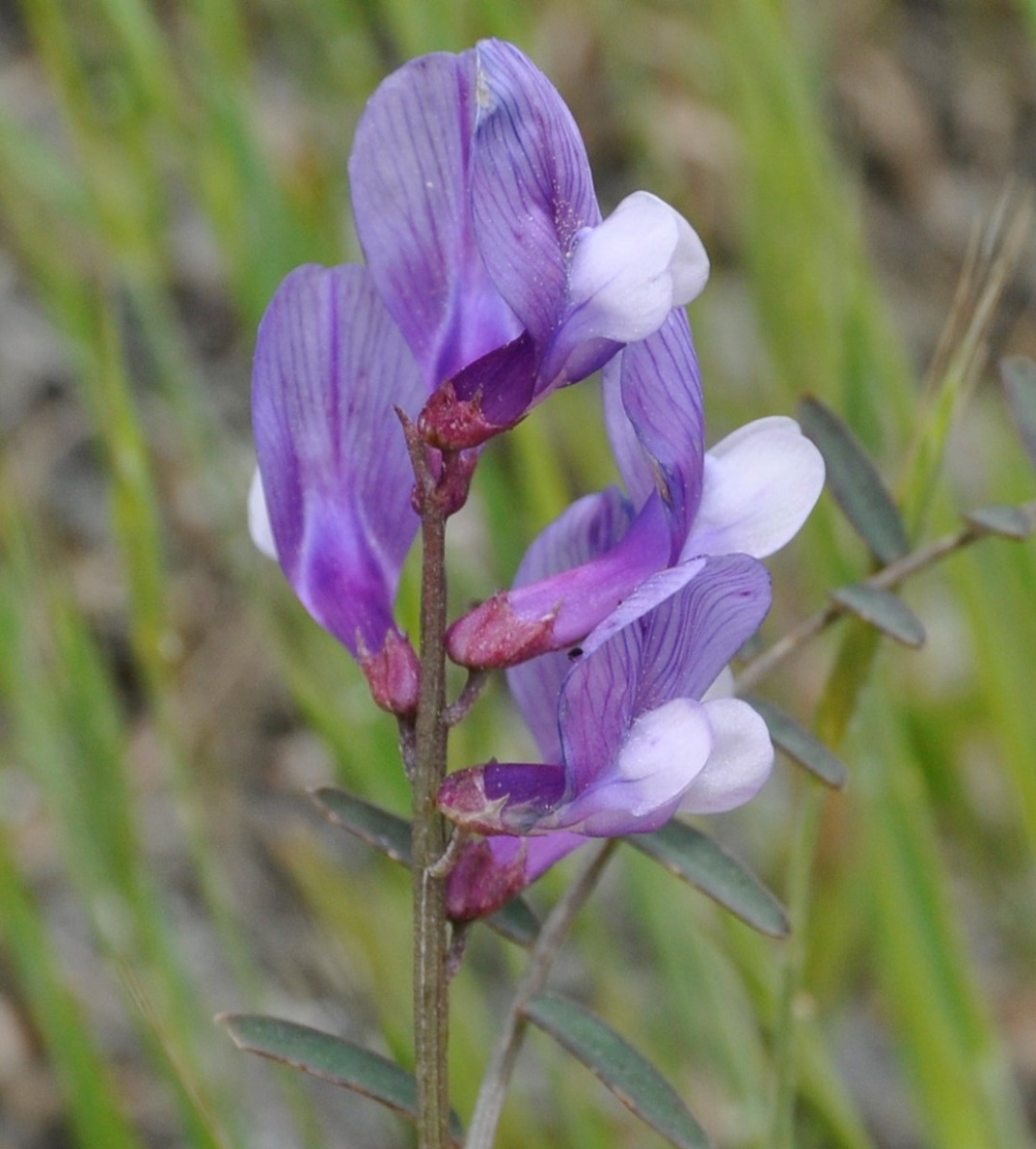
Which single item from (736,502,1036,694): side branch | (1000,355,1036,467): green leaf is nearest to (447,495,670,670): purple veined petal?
(736,502,1036,694): side branch

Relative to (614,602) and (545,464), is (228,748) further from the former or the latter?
(614,602)

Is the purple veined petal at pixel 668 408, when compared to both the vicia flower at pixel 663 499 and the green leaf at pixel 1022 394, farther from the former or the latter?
the green leaf at pixel 1022 394

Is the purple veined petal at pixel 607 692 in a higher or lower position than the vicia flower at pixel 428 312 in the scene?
lower

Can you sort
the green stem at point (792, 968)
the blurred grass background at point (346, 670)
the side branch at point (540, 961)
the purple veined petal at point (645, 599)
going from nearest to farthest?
the purple veined petal at point (645, 599), the side branch at point (540, 961), the green stem at point (792, 968), the blurred grass background at point (346, 670)

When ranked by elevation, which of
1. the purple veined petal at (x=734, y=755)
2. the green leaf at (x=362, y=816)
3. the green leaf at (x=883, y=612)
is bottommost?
the green leaf at (x=883, y=612)

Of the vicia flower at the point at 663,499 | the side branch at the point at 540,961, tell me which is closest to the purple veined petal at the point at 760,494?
the vicia flower at the point at 663,499

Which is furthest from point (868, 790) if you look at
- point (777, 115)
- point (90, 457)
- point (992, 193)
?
point (992, 193)
